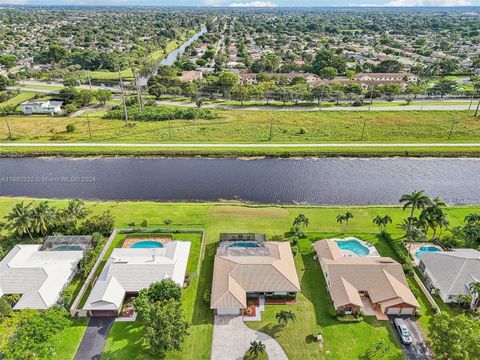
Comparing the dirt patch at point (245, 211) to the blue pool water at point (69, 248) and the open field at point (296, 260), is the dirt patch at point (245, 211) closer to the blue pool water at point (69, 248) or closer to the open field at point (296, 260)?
the open field at point (296, 260)

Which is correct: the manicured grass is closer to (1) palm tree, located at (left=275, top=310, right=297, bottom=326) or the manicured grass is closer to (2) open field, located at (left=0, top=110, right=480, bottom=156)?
(2) open field, located at (left=0, top=110, right=480, bottom=156)

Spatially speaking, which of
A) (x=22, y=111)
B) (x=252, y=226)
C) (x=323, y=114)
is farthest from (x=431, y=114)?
(x=22, y=111)

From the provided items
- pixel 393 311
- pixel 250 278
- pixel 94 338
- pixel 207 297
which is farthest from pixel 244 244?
pixel 94 338

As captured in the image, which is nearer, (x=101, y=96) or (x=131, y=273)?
(x=131, y=273)

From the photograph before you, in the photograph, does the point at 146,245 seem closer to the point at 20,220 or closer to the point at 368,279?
the point at 20,220

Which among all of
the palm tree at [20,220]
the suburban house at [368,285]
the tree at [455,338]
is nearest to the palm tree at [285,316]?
the suburban house at [368,285]

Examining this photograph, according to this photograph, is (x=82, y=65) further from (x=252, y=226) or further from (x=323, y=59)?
(x=252, y=226)

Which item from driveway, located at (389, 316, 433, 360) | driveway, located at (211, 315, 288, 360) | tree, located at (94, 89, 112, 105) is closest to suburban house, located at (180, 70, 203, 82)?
tree, located at (94, 89, 112, 105)
